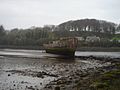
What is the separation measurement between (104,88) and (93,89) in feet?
2.01

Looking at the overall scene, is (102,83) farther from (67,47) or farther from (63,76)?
(67,47)

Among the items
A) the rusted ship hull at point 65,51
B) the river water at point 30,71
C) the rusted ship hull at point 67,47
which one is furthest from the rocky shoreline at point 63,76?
the rusted ship hull at point 67,47

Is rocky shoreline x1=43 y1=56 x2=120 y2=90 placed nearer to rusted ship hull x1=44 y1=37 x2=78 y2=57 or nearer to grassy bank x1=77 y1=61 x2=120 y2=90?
grassy bank x1=77 y1=61 x2=120 y2=90

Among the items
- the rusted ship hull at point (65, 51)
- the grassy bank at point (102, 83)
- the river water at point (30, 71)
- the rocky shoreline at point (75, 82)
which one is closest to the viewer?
the grassy bank at point (102, 83)

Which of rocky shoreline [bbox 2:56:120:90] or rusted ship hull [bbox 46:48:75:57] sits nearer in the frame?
rocky shoreline [bbox 2:56:120:90]

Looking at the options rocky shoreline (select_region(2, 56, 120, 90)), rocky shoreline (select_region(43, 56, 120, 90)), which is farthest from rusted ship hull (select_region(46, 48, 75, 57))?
rocky shoreline (select_region(43, 56, 120, 90))

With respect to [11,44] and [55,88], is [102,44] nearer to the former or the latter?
[11,44]

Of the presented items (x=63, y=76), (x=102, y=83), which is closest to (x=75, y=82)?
(x=102, y=83)

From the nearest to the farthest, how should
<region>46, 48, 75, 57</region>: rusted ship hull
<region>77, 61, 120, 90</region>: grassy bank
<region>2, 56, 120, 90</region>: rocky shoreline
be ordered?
1. <region>77, 61, 120, 90</region>: grassy bank
2. <region>2, 56, 120, 90</region>: rocky shoreline
3. <region>46, 48, 75, 57</region>: rusted ship hull

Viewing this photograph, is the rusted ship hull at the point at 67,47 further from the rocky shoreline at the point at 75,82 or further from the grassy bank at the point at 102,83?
the grassy bank at the point at 102,83

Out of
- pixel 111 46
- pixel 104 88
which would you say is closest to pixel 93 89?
pixel 104 88

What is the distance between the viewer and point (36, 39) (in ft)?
482

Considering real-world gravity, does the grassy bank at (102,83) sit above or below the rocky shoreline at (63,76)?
above

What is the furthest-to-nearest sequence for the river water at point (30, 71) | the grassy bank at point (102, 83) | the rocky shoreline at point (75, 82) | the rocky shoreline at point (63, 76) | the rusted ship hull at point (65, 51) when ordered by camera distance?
1. the rusted ship hull at point (65, 51)
2. the river water at point (30, 71)
3. the rocky shoreline at point (63, 76)
4. the rocky shoreline at point (75, 82)
5. the grassy bank at point (102, 83)
